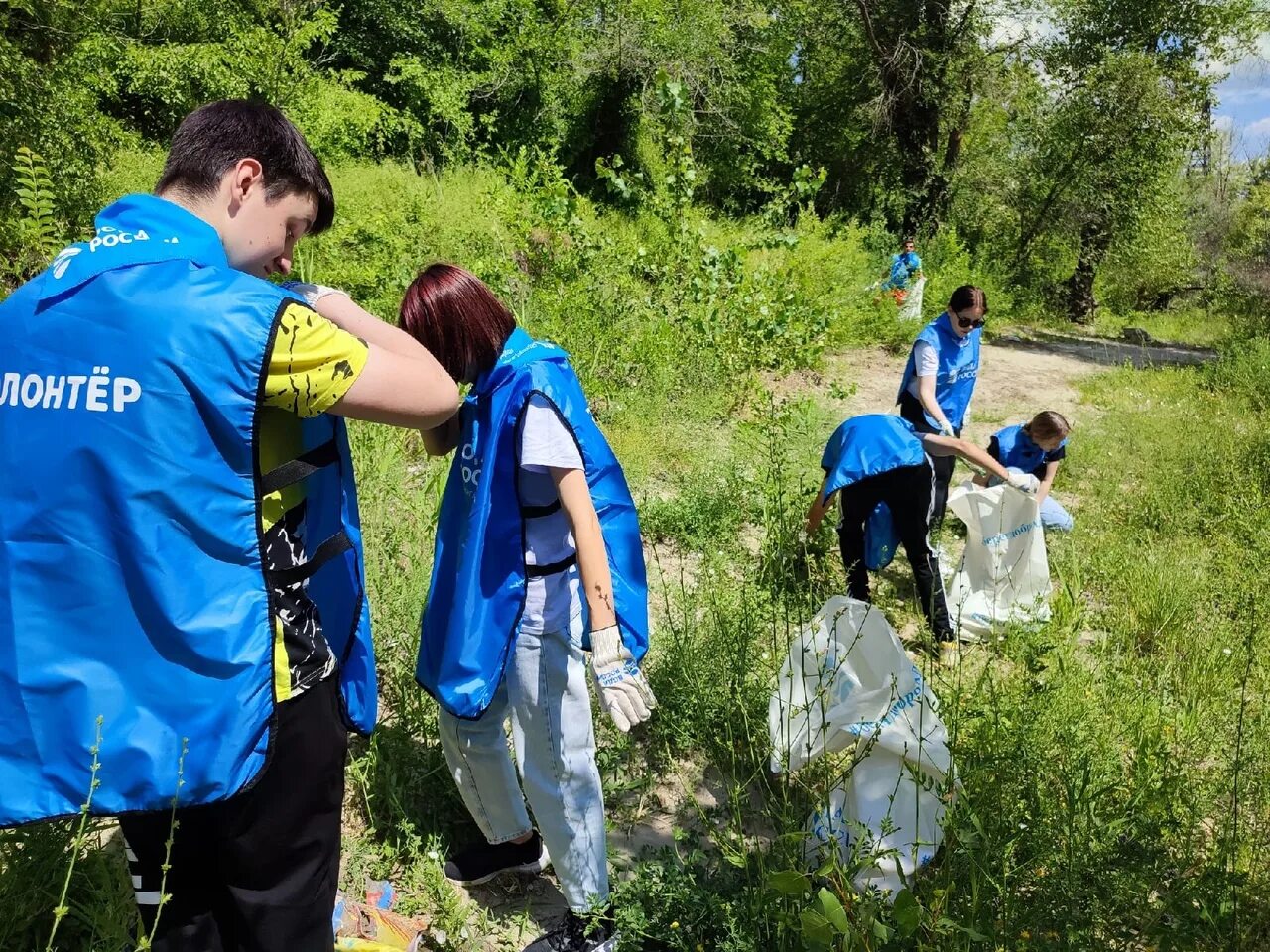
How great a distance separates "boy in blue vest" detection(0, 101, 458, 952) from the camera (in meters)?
1.02

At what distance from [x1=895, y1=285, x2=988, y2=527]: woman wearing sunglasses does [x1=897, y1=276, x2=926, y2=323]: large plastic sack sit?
Answer: 6646mm

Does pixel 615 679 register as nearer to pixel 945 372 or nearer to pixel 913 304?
pixel 945 372

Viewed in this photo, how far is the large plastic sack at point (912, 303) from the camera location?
415 inches

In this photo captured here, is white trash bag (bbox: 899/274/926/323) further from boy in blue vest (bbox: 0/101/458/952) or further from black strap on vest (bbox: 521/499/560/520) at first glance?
boy in blue vest (bbox: 0/101/458/952)

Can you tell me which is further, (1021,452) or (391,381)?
(1021,452)

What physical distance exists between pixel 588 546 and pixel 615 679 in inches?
11.2

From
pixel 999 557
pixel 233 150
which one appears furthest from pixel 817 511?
pixel 233 150

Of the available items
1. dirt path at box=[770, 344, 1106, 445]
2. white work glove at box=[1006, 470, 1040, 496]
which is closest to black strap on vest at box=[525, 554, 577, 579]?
white work glove at box=[1006, 470, 1040, 496]

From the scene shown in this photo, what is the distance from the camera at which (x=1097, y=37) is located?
558 inches

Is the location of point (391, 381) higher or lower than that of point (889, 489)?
higher

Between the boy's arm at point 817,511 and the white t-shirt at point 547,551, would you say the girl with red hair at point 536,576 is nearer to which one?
the white t-shirt at point 547,551

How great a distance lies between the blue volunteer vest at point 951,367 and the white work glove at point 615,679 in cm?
282

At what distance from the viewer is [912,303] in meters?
10.7

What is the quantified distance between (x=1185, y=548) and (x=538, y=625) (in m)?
4.21
